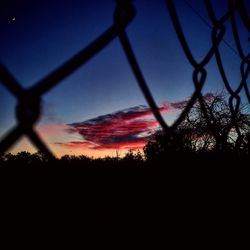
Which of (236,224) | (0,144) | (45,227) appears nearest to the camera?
(0,144)

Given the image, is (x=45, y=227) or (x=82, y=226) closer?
(x=82, y=226)

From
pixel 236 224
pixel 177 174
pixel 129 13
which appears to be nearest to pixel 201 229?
pixel 236 224

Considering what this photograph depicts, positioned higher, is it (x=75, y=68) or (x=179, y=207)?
(x=75, y=68)

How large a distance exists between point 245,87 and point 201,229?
1119 millimetres

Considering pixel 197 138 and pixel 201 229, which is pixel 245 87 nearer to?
pixel 201 229

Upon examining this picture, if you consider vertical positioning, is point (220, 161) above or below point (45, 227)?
above

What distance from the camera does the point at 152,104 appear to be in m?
0.76

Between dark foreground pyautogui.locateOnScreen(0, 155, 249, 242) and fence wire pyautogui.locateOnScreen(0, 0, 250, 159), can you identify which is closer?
fence wire pyautogui.locateOnScreen(0, 0, 250, 159)

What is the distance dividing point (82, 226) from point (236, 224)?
83.4 inches

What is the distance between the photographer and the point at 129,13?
27.8 inches

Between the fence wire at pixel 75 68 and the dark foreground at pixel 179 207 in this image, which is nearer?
the fence wire at pixel 75 68

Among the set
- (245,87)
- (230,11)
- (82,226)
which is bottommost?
(82,226)

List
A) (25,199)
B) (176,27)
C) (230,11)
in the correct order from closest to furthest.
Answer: (176,27) → (230,11) → (25,199)

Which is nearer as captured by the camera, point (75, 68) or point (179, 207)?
point (75, 68)
